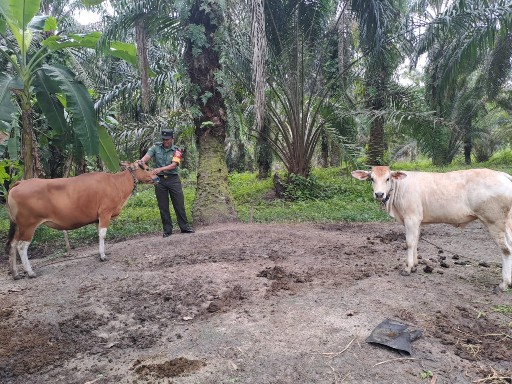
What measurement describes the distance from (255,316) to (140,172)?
3618 mm

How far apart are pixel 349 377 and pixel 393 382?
0.31 meters

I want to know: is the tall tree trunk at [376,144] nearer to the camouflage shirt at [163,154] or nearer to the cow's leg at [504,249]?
the camouflage shirt at [163,154]

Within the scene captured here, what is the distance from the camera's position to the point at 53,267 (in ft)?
20.6

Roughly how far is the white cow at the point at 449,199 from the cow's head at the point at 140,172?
10.9ft

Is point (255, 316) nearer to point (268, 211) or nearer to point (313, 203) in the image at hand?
point (268, 211)

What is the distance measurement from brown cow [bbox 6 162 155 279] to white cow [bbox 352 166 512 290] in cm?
360

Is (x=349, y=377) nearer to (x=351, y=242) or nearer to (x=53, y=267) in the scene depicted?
(x=351, y=242)

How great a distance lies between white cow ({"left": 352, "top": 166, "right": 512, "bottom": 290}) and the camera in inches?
188

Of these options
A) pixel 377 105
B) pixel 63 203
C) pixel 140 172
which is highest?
pixel 377 105

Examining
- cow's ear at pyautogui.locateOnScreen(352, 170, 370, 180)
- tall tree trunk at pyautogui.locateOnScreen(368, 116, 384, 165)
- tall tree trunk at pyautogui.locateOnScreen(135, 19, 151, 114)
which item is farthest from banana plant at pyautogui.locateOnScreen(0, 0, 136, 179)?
tall tree trunk at pyautogui.locateOnScreen(368, 116, 384, 165)

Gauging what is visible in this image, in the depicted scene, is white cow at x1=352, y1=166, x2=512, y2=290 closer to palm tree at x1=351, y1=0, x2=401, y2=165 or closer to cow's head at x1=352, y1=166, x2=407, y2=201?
cow's head at x1=352, y1=166, x2=407, y2=201

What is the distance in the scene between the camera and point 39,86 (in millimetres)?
7359

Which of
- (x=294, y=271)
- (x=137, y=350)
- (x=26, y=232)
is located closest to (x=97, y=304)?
(x=137, y=350)

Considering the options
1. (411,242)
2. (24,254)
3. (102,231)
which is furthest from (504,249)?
(24,254)
